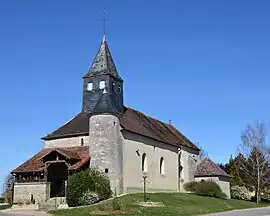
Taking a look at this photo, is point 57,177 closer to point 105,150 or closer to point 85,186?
point 105,150

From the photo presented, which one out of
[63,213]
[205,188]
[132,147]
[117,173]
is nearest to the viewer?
[63,213]

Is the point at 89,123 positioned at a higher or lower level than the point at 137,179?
higher

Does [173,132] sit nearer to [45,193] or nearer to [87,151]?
[87,151]

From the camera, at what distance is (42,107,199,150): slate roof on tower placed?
151 feet

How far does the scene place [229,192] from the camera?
5741 centimetres

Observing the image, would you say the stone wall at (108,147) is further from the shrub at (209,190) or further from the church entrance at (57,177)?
the shrub at (209,190)

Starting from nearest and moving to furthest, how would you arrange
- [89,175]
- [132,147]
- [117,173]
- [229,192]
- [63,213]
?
[63,213] → [89,175] → [117,173] → [132,147] → [229,192]

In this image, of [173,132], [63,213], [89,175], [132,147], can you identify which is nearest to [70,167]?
[89,175]

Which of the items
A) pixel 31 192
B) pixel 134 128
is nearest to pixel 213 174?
pixel 134 128

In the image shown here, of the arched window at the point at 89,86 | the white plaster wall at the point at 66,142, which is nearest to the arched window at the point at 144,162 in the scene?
the white plaster wall at the point at 66,142

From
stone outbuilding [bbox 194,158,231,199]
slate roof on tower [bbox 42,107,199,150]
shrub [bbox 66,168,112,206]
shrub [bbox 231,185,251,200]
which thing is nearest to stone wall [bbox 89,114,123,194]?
shrub [bbox 66,168,112,206]

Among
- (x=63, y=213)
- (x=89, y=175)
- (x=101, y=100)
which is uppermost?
(x=101, y=100)

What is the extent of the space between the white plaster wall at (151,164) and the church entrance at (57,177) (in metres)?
6.19

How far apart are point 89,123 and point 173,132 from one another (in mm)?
19819
